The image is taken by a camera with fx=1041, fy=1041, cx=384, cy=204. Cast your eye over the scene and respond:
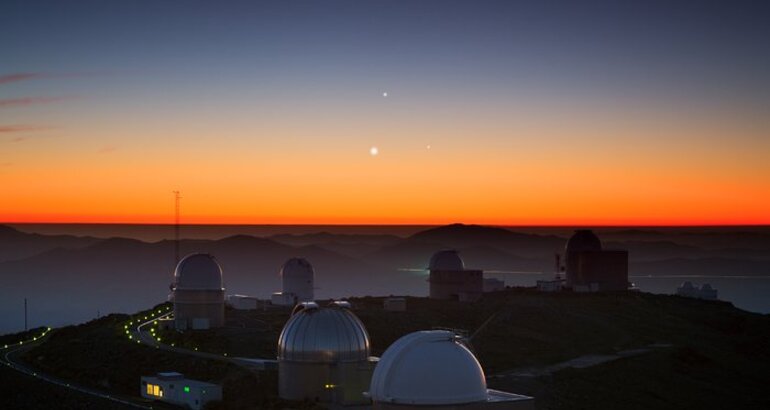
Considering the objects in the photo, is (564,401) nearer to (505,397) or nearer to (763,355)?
(505,397)

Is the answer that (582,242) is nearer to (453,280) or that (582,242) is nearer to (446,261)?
(446,261)

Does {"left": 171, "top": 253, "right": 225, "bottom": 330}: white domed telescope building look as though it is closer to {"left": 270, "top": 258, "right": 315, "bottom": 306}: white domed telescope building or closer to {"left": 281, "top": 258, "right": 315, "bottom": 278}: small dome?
{"left": 270, "top": 258, "right": 315, "bottom": 306}: white domed telescope building

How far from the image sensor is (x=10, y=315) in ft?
541

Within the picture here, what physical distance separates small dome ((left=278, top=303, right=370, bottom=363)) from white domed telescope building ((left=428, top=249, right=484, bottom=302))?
33.3 m

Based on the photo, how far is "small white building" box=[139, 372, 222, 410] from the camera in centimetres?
3931

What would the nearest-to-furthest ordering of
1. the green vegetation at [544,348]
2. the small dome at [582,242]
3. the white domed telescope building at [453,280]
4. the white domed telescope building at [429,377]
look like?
1. the white domed telescope building at [429,377]
2. the green vegetation at [544,348]
3. the white domed telescope building at [453,280]
4. the small dome at [582,242]

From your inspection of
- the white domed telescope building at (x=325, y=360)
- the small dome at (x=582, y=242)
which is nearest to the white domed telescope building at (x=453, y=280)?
the small dome at (x=582, y=242)

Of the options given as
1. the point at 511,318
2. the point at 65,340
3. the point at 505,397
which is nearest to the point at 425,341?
the point at 505,397

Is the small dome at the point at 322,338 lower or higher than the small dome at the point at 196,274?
lower

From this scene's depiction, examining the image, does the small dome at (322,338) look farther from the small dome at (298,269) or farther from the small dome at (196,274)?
the small dome at (298,269)

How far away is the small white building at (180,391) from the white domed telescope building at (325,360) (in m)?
3.33

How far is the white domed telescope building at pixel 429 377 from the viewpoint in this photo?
97.1 ft

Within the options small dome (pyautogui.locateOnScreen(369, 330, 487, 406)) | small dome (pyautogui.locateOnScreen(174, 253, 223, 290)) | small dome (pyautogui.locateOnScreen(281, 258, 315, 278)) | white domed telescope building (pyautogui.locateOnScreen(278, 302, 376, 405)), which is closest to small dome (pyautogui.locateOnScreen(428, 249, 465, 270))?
small dome (pyautogui.locateOnScreen(281, 258, 315, 278))

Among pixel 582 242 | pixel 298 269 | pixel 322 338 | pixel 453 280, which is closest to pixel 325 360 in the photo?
pixel 322 338
